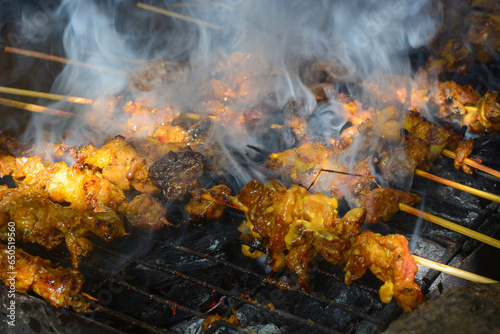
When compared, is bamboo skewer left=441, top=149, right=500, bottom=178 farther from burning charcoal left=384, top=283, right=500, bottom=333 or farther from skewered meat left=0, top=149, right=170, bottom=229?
skewered meat left=0, top=149, right=170, bottom=229

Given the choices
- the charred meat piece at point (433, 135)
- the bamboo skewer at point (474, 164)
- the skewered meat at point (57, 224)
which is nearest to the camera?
the skewered meat at point (57, 224)

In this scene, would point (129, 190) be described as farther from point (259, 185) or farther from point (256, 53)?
point (256, 53)

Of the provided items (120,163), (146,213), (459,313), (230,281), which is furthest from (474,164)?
(120,163)

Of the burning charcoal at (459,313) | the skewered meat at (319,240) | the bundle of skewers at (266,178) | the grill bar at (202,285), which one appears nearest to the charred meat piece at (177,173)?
the bundle of skewers at (266,178)

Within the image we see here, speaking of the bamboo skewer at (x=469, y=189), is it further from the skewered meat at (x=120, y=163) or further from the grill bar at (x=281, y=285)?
the skewered meat at (x=120, y=163)

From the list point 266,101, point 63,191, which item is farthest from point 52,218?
point 266,101

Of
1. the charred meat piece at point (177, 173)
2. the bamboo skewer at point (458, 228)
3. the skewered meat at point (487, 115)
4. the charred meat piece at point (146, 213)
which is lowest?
the skewered meat at point (487, 115)

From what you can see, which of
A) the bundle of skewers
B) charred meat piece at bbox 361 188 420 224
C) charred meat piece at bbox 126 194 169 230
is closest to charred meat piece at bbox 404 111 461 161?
the bundle of skewers
